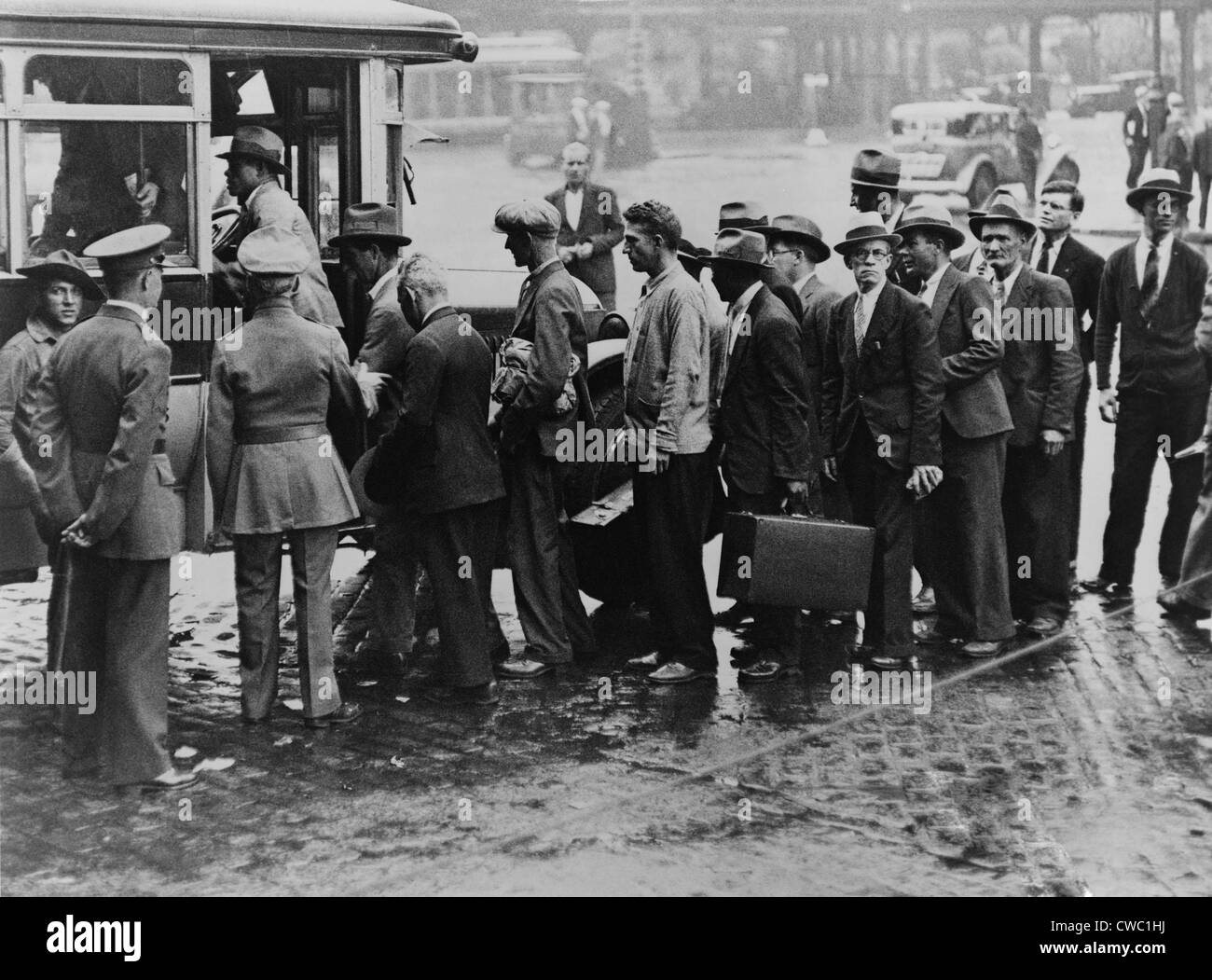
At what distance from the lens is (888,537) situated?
827cm

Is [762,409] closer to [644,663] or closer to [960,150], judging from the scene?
[644,663]

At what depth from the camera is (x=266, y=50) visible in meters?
8.41

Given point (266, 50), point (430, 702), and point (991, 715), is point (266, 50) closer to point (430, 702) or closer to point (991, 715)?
point (430, 702)

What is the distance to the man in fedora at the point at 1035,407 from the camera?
886 cm

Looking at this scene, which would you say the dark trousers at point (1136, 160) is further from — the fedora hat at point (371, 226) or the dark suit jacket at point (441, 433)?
the dark suit jacket at point (441, 433)

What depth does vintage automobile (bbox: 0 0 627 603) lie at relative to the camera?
7.87m

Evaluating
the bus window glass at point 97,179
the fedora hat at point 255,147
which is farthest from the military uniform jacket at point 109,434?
the fedora hat at point 255,147

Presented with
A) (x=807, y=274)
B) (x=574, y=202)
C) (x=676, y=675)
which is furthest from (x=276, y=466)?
(x=574, y=202)

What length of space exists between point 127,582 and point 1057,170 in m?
24.0

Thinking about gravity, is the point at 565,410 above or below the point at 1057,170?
below

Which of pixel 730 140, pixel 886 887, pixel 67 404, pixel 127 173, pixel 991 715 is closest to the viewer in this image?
pixel 886 887

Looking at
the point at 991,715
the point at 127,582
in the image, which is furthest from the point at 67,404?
the point at 991,715
